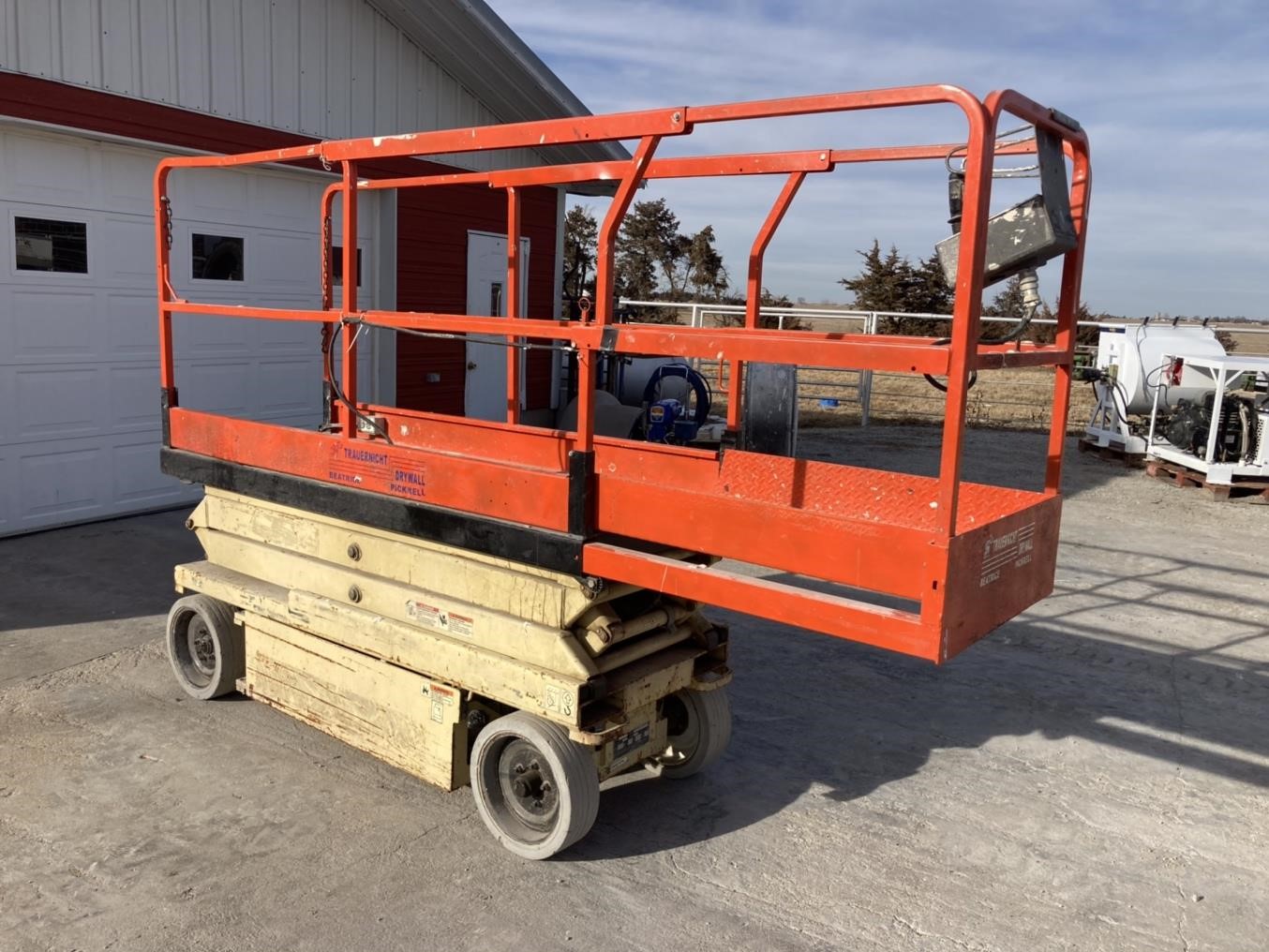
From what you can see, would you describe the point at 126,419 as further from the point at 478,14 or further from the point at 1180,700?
the point at 1180,700

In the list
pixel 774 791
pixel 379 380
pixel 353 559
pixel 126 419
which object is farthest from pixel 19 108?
pixel 774 791

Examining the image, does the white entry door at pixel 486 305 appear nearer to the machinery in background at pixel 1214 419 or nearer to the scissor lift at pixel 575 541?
the scissor lift at pixel 575 541

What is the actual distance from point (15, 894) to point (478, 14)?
836 cm

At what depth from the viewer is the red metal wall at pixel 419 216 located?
6.95m

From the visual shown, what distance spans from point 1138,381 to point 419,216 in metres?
9.74

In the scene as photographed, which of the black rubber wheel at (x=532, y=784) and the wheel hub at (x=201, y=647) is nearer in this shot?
the black rubber wheel at (x=532, y=784)

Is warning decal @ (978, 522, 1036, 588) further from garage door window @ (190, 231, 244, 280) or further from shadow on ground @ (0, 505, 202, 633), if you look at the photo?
garage door window @ (190, 231, 244, 280)

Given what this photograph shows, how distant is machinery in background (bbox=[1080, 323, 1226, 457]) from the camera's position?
12.7 m

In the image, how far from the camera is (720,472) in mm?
4152

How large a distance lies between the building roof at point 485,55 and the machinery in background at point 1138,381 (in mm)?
7685

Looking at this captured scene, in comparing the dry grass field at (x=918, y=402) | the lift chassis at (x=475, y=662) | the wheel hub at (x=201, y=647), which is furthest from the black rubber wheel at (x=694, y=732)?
the dry grass field at (x=918, y=402)

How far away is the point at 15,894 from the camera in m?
3.10

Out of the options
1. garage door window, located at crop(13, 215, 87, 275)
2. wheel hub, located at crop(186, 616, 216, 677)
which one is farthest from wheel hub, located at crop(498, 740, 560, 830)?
garage door window, located at crop(13, 215, 87, 275)

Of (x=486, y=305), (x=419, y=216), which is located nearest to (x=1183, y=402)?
(x=486, y=305)
